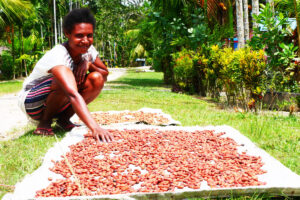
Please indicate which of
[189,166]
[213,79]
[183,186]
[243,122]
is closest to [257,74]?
[243,122]

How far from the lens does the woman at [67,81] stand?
Answer: 8.92 ft

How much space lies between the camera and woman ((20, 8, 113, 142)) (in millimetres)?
2719

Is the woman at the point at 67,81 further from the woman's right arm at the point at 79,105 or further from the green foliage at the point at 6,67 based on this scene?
the green foliage at the point at 6,67

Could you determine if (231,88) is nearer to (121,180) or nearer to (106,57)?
(121,180)

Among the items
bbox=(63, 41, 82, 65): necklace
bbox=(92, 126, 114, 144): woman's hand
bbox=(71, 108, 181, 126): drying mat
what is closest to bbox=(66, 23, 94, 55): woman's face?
bbox=(63, 41, 82, 65): necklace

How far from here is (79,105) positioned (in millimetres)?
2664

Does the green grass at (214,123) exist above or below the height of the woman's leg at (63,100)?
below

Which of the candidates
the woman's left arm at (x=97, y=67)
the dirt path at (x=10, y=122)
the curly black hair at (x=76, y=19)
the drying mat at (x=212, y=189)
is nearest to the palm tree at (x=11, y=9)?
the dirt path at (x=10, y=122)

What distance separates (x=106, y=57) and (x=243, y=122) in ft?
94.0

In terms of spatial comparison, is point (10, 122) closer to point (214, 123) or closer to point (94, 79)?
point (94, 79)

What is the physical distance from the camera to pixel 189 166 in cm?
223

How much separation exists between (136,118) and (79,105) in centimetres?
151

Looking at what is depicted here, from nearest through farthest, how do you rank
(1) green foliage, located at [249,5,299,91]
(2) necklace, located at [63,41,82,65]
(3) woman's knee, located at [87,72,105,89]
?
1. (2) necklace, located at [63,41,82,65]
2. (3) woman's knee, located at [87,72,105,89]
3. (1) green foliage, located at [249,5,299,91]

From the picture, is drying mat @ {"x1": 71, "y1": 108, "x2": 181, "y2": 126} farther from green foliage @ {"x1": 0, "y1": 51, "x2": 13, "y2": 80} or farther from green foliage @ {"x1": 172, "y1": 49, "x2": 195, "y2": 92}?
green foliage @ {"x1": 0, "y1": 51, "x2": 13, "y2": 80}
